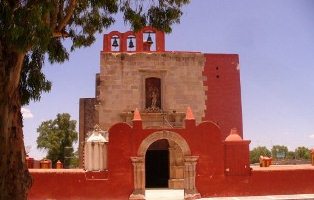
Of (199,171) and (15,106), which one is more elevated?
(15,106)

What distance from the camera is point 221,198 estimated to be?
57.6 ft

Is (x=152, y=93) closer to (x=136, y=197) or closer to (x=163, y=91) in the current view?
(x=163, y=91)

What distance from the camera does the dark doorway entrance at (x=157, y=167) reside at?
75.2ft

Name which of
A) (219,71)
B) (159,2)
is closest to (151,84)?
(219,71)

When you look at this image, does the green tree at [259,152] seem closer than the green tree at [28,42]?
No

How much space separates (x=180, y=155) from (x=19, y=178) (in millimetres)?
11702

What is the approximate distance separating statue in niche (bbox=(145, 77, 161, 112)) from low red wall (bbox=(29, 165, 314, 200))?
554 cm

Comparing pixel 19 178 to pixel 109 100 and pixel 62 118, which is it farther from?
pixel 62 118

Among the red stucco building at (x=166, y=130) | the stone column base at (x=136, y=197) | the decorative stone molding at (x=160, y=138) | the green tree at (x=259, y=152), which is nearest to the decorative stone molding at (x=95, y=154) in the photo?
the red stucco building at (x=166, y=130)

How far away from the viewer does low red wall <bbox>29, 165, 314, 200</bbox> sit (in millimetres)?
17375

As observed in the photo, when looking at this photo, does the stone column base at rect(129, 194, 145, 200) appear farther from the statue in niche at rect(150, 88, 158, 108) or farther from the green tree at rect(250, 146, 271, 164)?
the green tree at rect(250, 146, 271, 164)

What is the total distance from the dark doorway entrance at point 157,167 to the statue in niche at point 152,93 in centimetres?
209

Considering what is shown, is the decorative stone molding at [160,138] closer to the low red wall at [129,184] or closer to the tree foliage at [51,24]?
the low red wall at [129,184]

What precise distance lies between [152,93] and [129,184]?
600 cm
